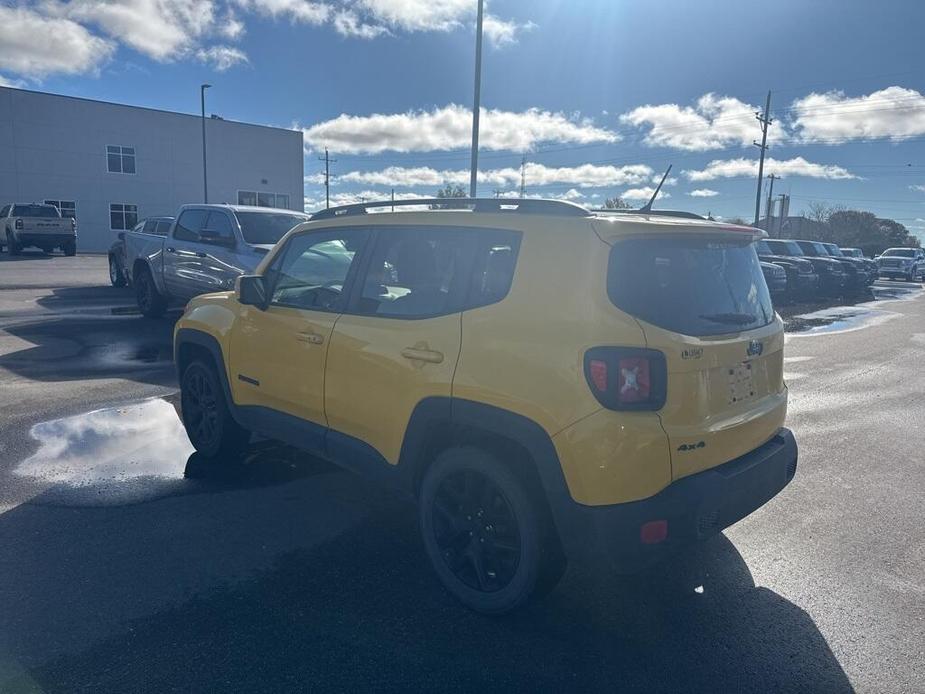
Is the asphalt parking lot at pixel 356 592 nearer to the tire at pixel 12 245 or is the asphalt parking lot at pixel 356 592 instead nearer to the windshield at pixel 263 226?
the windshield at pixel 263 226

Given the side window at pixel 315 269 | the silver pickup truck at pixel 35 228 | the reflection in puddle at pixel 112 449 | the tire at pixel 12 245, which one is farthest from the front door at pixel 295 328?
the tire at pixel 12 245

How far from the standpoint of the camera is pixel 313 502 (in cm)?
451

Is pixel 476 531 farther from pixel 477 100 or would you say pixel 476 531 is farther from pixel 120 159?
pixel 120 159

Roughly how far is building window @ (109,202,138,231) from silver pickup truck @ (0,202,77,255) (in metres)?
12.1

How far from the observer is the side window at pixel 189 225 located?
428 inches

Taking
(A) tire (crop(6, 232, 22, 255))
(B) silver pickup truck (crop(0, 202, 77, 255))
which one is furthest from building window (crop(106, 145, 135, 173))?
(A) tire (crop(6, 232, 22, 255))

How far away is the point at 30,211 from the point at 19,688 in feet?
101

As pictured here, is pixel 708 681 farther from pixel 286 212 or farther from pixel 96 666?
pixel 286 212

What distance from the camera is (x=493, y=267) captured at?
323 centimetres

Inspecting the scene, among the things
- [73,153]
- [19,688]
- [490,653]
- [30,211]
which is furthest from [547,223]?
[73,153]

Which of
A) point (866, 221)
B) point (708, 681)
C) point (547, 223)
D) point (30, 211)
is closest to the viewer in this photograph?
point (708, 681)

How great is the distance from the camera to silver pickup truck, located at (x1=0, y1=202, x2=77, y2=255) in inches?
1085

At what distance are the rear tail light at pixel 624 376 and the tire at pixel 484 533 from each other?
61cm

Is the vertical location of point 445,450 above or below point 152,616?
above
